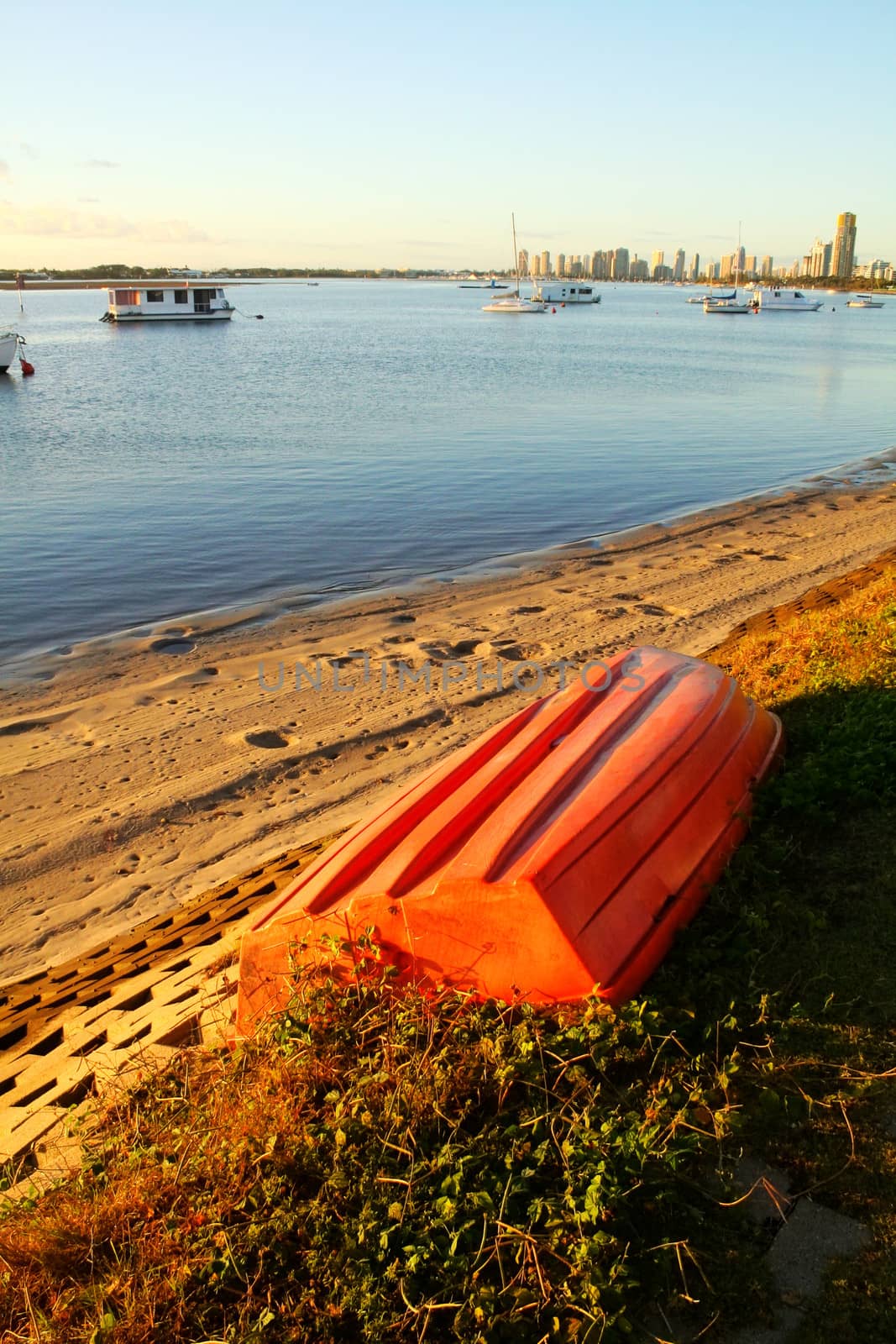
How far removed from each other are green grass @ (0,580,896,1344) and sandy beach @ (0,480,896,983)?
298 centimetres

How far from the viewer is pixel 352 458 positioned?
74.4 feet

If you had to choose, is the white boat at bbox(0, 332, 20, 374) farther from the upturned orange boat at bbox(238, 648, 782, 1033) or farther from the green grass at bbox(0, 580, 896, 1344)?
the green grass at bbox(0, 580, 896, 1344)

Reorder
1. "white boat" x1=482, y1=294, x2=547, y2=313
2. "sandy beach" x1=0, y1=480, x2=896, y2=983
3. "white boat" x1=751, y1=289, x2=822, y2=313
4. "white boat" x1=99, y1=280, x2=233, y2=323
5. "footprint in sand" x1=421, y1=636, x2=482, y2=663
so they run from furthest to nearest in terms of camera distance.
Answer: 1. "white boat" x1=751, y1=289, x2=822, y2=313
2. "white boat" x1=482, y1=294, x2=547, y2=313
3. "white boat" x1=99, y1=280, x2=233, y2=323
4. "footprint in sand" x1=421, y1=636, x2=482, y2=663
5. "sandy beach" x1=0, y1=480, x2=896, y2=983

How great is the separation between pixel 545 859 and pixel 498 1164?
96 cm

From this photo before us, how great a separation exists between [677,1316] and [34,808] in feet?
19.5

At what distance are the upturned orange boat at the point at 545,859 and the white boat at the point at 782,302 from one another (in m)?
126

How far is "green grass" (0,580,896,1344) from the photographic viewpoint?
254 cm

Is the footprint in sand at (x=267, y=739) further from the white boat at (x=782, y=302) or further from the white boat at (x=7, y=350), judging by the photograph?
the white boat at (x=782, y=302)

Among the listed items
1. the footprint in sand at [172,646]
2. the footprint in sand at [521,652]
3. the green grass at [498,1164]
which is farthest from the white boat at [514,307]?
the green grass at [498,1164]

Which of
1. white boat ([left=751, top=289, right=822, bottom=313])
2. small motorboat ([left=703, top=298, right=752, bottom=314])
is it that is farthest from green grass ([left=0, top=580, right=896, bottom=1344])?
white boat ([left=751, top=289, right=822, bottom=313])

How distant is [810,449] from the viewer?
77.9 ft

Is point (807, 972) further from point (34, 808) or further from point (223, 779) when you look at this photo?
point (34, 808)

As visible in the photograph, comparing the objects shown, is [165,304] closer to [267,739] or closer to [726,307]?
[726,307]

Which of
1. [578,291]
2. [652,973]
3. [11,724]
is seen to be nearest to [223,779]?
[11,724]
